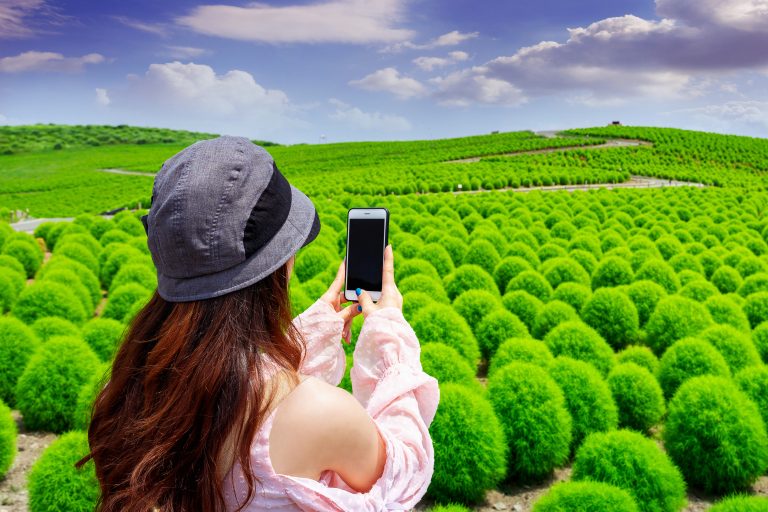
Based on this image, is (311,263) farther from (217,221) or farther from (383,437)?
(217,221)

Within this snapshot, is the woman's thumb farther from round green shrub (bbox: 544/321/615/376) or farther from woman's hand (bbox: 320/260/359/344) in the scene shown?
round green shrub (bbox: 544/321/615/376)

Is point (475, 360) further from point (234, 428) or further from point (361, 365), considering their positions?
point (234, 428)

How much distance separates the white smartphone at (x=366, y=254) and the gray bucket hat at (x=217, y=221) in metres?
0.69

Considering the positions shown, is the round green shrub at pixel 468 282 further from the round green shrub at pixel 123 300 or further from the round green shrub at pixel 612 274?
the round green shrub at pixel 123 300

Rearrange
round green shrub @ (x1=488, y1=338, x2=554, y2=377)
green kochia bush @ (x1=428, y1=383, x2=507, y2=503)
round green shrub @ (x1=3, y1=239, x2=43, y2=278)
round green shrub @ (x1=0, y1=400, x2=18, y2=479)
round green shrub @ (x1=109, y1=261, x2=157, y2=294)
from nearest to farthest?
green kochia bush @ (x1=428, y1=383, x2=507, y2=503), round green shrub @ (x1=0, y1=400, x2=18, y2=479), round green shrub @ (x1=488, y1=338, x2=554, y2=377), round green shrub @ (x1=109, y1=261, x2=157, y2=294), round green shrub @ (x1=3, y1=239, x2=43, y2=278)

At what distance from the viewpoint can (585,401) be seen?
5.16 meters

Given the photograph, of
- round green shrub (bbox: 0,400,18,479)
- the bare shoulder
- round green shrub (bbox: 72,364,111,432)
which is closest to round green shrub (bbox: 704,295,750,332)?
round green shrub (bbox: 72,364,111,432)

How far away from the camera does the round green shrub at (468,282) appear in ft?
27.1

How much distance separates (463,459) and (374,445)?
3063 millimetres

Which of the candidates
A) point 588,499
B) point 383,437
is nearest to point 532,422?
point 588,499

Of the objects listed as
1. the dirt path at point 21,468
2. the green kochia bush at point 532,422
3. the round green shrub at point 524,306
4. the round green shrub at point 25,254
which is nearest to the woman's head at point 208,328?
the green kochia bush at point 532,422

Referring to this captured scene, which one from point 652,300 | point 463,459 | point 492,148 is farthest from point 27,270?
point 492,148

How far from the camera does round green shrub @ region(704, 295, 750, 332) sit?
7.31 m

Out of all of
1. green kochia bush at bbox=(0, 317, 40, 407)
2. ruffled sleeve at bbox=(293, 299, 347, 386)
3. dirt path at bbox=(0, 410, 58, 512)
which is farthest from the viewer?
green kochia bush at bbox=(0, 317, 40, 407)
